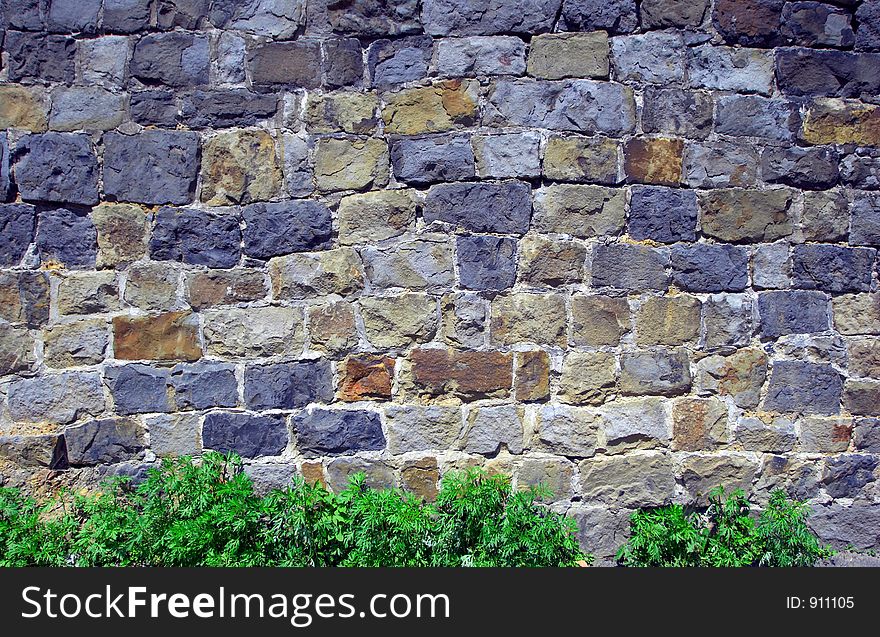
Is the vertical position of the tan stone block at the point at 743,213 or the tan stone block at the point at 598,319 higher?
the tan stone block at the point at 743,213

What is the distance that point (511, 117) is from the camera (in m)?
3.49

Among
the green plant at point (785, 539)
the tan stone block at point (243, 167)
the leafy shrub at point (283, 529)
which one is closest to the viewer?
the leafy shrub at point (283, 529)

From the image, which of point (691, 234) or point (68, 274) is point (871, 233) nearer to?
point (691, 234)

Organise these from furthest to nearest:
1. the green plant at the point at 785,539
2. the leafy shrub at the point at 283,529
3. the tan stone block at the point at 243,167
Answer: the tan stone block at the point at 243,167 → the green plant at the point at 785,539 → the leafy shrub at the point at 283,529

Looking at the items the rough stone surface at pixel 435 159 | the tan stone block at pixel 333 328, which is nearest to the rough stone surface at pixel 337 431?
the tan stone block at pixel 333 328

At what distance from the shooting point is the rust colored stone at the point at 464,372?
3521 millimetres

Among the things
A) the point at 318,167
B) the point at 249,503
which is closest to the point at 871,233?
the point at 318,167

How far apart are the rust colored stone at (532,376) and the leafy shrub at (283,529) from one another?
429 mm

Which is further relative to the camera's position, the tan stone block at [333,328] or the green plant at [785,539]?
the tan stone block at [333,328]

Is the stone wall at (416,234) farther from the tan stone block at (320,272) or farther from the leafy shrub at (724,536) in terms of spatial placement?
the leafy shrub at (724,536)

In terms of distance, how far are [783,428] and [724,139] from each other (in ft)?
4.69

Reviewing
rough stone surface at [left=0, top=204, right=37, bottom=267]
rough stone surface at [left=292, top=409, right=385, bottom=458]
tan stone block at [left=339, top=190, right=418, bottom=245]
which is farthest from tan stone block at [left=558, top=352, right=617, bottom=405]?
rough stone surface at [left=0, top=204, right=37, bottom=267]

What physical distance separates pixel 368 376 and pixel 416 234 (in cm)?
72

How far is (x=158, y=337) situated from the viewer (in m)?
3.52
